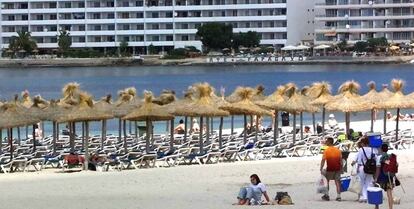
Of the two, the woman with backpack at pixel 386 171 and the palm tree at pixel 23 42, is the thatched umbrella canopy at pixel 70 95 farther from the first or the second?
the palm tree at pixel 23 42

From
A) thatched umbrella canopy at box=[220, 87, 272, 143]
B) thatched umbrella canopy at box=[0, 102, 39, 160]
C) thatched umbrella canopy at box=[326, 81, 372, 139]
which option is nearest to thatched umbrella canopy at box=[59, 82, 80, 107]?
thatched umbrella canopy at box=[0, 102, 39, 160]

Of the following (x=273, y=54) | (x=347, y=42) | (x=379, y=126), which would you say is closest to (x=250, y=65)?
(x=273, y=54)

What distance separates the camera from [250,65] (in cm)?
14162

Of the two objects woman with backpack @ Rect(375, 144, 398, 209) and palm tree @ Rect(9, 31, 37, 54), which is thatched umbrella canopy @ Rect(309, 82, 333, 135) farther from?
palm tree @ Rect(9, 31, 37, 54)

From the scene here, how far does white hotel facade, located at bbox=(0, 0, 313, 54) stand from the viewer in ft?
438

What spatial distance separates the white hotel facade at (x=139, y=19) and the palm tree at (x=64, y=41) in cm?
148

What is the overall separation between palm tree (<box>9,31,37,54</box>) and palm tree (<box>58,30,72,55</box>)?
13.5 feet

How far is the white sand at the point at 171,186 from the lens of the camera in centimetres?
1792

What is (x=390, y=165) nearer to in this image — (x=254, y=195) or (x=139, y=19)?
(x=254, y=195)

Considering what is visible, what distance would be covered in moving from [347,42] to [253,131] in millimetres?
101336

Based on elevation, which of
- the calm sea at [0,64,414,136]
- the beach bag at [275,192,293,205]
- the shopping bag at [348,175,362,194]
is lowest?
the calm sea at [0,64,414,136]

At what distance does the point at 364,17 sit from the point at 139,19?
3240 cm

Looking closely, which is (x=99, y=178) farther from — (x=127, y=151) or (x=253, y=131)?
(x=253, y=131)

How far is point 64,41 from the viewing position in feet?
444
